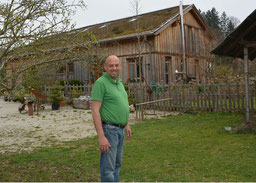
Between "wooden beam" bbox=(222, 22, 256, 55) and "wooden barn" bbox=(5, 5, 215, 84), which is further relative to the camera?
"wooden barn" bbox=(5, 5, 215, 84)

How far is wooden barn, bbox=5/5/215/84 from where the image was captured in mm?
19531

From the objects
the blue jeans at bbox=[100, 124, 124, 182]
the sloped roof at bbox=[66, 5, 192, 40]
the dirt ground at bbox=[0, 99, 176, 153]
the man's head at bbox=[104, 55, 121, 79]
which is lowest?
the dirt ground at bbox=[0, 99, 176, 153]

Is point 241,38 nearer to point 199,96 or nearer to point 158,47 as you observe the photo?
point 199,96

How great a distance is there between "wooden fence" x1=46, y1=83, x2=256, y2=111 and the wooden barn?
2186mm

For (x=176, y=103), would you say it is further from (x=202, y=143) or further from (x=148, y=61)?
(x=202, y=143)

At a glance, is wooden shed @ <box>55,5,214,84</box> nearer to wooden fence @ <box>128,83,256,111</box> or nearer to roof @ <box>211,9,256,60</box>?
wooden fence @ <box>128,83,256,111</box>

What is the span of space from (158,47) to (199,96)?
278 inches

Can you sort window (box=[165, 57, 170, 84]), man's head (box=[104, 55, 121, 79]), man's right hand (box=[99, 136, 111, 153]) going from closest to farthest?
man's right hand (box=[99, 136, 111, 153]) → man's head (box=[104, 55, 121, 79]) → window (box=[165, 57, 170, 84])

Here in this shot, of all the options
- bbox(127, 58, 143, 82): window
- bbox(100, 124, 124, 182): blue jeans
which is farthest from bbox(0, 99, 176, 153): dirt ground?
bbox(127, 58, 143, 82): window

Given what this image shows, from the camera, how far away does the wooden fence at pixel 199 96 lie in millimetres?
12477

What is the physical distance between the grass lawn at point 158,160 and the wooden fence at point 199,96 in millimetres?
4210

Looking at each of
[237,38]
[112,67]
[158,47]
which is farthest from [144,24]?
[112,67]

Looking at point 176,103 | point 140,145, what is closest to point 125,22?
point 176,103

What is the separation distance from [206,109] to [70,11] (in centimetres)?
958
